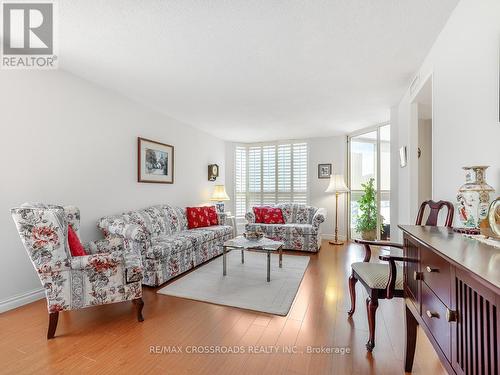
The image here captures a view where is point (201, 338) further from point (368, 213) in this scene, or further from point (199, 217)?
point (368, 213)

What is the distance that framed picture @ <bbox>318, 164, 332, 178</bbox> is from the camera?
18.4 feet

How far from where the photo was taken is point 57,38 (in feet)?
A: 6.80

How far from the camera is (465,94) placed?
1510mm

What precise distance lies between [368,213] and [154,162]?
13.3ft

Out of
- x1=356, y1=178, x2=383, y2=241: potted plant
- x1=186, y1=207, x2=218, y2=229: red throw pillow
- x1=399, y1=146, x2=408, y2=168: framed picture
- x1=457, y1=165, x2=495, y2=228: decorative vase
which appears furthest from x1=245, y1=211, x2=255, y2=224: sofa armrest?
x1=457, y1=165, x2=495, y2=228: decorative vase

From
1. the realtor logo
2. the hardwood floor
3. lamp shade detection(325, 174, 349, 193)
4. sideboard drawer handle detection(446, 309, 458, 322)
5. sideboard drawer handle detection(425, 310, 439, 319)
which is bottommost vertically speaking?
the hardwood floor

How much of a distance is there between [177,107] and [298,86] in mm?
1915

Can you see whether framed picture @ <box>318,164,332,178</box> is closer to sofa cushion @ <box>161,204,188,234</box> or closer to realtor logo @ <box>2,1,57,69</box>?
sofa cushion @ <box>161,204,188,234</box>

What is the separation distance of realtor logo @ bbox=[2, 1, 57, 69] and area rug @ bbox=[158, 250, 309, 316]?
2632mm

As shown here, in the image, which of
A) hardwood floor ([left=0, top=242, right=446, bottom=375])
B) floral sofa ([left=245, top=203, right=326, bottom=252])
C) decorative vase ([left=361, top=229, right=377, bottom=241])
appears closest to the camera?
hardwood floor ([left=0, top=242, right=446, bottom=375])

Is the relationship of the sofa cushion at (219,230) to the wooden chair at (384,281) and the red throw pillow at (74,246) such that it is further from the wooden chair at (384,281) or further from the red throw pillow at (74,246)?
the wooden chair at (384,281)

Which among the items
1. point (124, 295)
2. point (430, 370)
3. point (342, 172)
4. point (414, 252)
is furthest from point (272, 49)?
point (342, 172)

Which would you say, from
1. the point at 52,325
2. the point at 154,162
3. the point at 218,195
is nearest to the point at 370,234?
the point at 218,195

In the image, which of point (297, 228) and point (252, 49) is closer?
point (252, 49)
